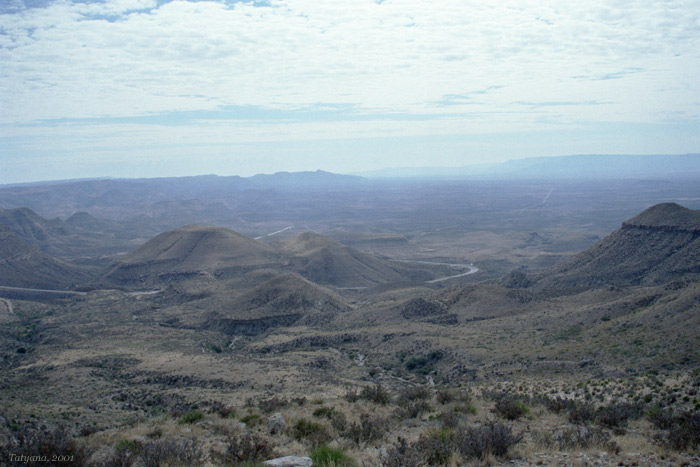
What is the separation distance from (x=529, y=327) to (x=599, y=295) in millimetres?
10849

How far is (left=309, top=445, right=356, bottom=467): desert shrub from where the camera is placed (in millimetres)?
9211

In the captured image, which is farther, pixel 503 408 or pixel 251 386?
pixel 251 386

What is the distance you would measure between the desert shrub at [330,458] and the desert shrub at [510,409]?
6.01 metres

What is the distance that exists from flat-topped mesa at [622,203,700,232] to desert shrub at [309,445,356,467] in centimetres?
6305

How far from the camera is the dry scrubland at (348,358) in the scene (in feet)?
35.4

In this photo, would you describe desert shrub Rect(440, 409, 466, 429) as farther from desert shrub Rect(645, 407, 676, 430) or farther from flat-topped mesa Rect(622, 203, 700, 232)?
flat-topped mesa Rect(622, 203, 700, 232)

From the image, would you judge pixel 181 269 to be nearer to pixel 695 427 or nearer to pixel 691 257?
A: pixel 691 257

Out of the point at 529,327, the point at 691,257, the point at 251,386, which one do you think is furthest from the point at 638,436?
the point at 691,257

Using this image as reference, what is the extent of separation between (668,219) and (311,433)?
6434cm

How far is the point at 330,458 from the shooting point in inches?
364

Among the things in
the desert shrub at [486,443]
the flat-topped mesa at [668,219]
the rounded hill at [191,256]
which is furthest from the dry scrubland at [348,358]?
the rounded hill at [191,256]

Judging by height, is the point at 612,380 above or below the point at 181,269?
above

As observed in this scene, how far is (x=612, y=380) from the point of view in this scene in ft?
63.1

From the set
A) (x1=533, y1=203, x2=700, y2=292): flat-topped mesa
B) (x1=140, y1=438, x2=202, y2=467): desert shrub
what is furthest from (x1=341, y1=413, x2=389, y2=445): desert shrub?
(x1=533, y1=203, x2=700, y2=292): flat-topped mesa
